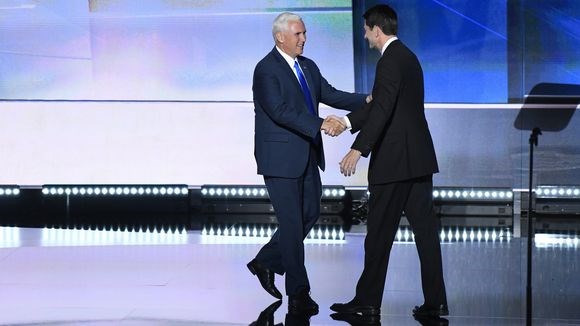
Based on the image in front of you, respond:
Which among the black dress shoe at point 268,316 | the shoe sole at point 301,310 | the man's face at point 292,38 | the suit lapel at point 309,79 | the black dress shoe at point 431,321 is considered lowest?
the black dress shoe at point 431,321

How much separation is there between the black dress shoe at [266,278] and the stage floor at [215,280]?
0.06 meters

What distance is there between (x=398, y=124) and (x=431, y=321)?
84cm

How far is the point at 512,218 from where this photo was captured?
338 inches

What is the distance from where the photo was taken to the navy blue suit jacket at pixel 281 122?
5.13 meters

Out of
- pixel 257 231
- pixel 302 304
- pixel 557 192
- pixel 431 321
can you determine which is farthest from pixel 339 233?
pixel 431 321

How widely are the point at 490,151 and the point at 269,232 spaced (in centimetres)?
184

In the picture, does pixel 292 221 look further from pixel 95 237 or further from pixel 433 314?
pixel 95 237

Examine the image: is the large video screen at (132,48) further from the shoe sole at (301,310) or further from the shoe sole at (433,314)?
the shoe sole at (433,314)


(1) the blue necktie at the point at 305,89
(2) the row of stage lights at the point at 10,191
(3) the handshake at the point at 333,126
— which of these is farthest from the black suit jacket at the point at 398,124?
(2) the row of stage lights at the point at 10,191

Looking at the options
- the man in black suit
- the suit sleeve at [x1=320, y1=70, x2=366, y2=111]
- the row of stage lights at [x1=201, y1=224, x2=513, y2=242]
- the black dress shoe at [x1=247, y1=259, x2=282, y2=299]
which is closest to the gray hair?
the man in black suit

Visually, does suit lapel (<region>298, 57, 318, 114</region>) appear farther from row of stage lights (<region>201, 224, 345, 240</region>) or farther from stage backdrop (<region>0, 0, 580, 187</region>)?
stage backdrop (<region>0, 0, 580, 187</region>)

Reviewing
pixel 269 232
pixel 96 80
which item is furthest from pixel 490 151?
pixel 96 80

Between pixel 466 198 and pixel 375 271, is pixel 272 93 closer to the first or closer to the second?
pixel 375 271

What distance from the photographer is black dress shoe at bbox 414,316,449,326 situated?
490 cm
